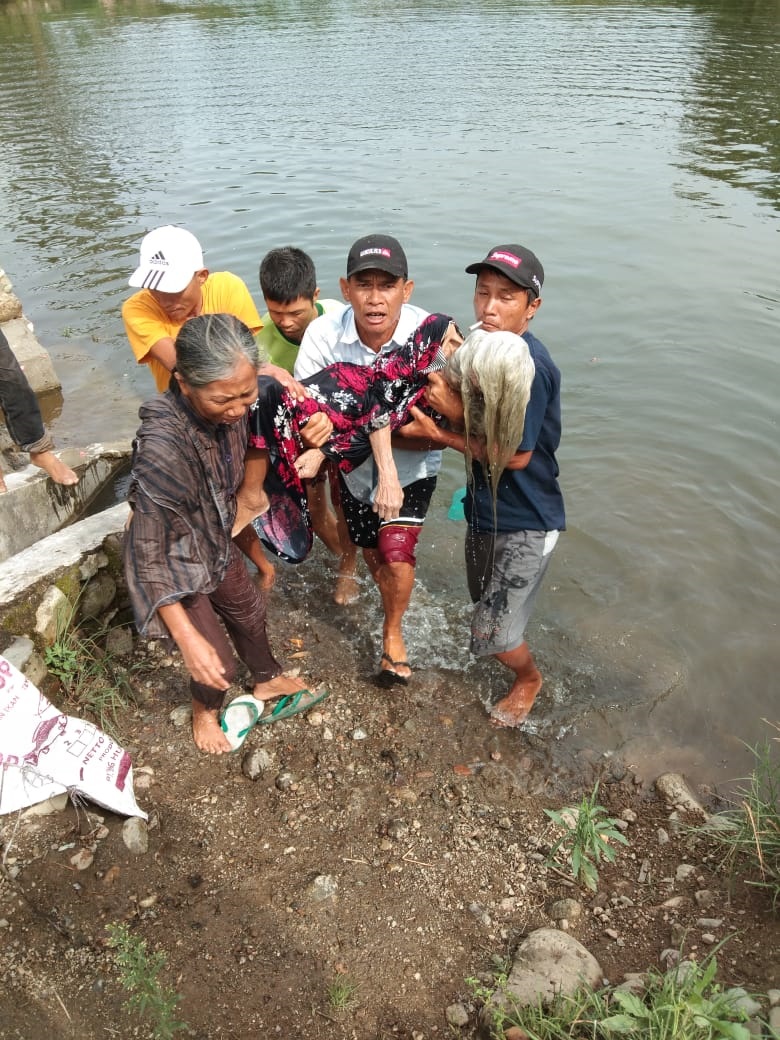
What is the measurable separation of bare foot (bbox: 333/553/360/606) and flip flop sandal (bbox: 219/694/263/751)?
41.7 inches

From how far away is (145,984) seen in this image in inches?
91.8

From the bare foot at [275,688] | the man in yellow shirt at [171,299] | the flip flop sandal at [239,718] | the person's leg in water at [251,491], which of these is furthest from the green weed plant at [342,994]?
the man in yellow shirt at [171,299]

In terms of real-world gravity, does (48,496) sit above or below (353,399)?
below

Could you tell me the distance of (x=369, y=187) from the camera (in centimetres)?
1170

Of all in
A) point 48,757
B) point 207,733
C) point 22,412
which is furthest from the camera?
point 22,412

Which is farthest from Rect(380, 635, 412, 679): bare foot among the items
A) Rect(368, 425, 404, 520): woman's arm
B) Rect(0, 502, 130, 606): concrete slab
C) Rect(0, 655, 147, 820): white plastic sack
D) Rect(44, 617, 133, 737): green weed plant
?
Rect(0, 502, 130, 606): concrete slab

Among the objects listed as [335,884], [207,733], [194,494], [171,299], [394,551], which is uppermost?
[171,299]

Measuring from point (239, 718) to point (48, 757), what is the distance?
884mm

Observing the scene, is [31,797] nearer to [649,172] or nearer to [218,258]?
[218,258]

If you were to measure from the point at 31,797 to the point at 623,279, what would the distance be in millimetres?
7902

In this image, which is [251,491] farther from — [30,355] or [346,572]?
[30,355]

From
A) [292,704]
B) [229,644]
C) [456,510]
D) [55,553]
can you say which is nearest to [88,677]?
[55,553]

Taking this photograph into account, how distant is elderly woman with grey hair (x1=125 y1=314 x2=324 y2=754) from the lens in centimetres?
249

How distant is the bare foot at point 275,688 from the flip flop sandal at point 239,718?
7cm
